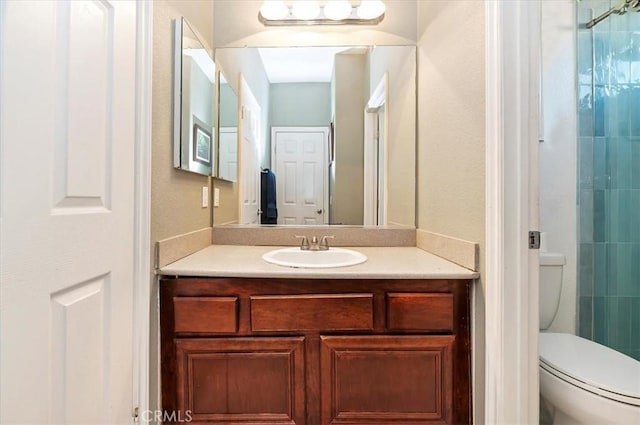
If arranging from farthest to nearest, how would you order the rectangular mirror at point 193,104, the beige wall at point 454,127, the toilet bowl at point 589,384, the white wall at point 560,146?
the white wall at point 560,146, the rectangular mirror at point 193,104, the beige wall at point 454,127, the toilet bowl at point 589,384

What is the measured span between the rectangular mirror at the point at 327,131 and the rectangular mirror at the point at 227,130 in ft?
0.11

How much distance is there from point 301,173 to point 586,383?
153 cm

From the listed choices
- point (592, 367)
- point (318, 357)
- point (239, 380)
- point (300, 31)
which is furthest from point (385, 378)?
point (300, 31)

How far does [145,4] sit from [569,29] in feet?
6.59

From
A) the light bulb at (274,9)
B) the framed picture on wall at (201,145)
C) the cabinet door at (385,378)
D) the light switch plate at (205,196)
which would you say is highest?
the light bulb at (274,9)

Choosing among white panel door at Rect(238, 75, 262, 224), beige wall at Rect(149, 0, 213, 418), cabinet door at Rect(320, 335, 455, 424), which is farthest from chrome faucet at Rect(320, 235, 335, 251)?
beige wall at Rect(149, 0, 213, 418)

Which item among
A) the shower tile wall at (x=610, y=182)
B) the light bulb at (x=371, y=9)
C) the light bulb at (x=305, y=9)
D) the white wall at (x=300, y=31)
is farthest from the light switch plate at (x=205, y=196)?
the shower tile wall at (x=610, y=182)

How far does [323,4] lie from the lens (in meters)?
1.79

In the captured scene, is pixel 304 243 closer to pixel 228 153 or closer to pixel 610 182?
pixel 228 153

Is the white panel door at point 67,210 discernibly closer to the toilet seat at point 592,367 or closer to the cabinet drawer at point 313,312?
the cabinet drawer at point 313,312

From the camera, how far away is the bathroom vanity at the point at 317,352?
1.15 meters

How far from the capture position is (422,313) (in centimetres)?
116

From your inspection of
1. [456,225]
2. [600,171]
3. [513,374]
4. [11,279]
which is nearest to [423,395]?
[513,374]

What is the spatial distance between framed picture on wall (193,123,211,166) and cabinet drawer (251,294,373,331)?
29.5 inches
